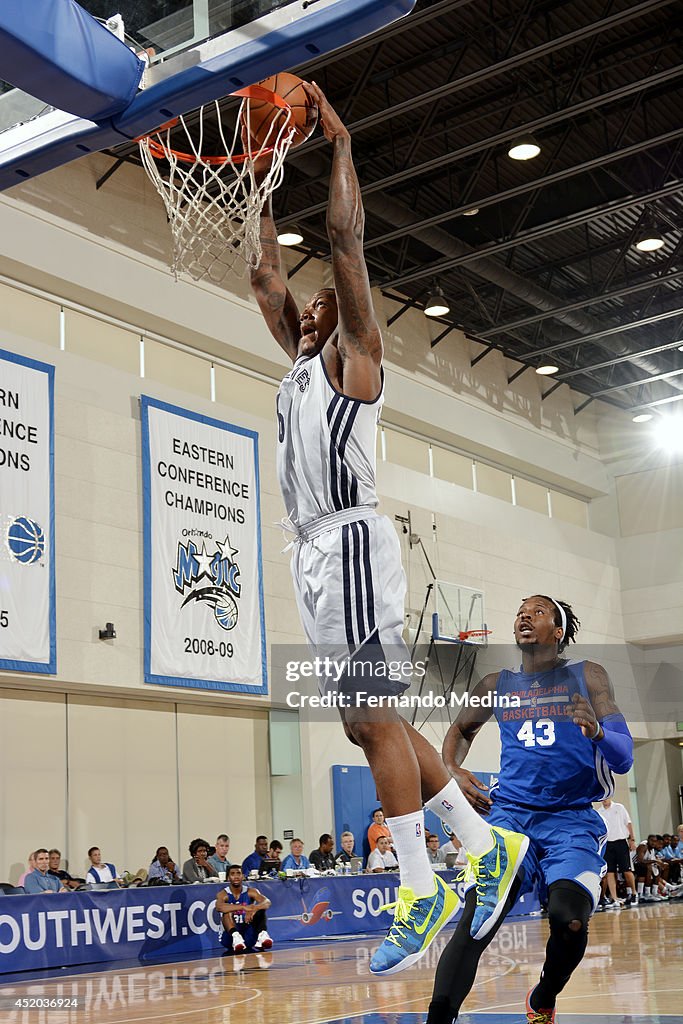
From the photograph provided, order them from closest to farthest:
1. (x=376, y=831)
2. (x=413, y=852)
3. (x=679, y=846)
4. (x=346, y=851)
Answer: (x=413, y=852) < (x=346, y=851) < (x=376, y=831) < (x=679, y=846)

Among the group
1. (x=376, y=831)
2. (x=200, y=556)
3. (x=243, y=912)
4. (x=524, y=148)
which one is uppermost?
(x=524, y=148)

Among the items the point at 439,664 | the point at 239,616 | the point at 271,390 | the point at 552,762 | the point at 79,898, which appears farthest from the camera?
the point at 439,664

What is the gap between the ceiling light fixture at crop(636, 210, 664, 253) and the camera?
19719 mm

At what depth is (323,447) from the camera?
3.77 meters

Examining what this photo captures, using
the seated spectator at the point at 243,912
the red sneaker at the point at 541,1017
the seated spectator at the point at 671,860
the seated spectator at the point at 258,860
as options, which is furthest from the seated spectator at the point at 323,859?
the red sneaker at the point at 541,1017

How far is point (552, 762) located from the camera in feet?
17.0

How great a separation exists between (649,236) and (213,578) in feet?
31.1

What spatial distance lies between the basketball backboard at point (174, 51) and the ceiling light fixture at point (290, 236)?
43.3ft

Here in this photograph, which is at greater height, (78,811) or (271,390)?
(271,390)

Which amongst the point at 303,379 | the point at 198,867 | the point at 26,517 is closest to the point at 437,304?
the point at 26,517

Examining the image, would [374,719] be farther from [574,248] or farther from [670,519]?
[670,519]

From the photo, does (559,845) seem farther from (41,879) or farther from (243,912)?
(41,879)

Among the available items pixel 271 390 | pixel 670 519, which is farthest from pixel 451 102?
pixel 670 519

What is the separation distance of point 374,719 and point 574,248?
1906 centimetres
